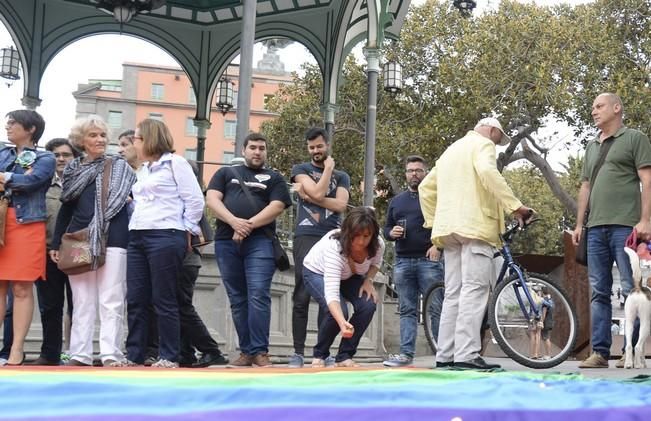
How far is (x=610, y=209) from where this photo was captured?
6871 millimetres

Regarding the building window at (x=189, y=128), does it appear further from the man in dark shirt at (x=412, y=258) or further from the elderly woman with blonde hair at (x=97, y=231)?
the elderly woman with blonde hair at (x=97, y=231)

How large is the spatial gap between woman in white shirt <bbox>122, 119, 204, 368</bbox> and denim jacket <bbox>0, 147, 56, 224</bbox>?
0.59 m

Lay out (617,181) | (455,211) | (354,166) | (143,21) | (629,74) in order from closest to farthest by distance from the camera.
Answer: (455,211), (617,181), (143,21), (629,74), (354,166)

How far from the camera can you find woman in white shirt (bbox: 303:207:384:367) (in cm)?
614

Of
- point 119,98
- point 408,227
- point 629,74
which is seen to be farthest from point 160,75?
point 408,227

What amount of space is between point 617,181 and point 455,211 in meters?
Answer: 1.46

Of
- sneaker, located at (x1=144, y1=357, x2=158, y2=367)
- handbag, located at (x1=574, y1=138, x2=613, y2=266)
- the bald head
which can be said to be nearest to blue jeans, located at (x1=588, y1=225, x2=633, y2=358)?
handbag, located at (x1=574, y1=138, x2=613, y2=266)

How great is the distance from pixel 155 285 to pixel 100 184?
84 cm

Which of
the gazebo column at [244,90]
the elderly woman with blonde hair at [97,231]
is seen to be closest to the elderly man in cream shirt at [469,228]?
the elderly woman with blonde hair at [97,231]

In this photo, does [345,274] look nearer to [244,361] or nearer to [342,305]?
[342,305]

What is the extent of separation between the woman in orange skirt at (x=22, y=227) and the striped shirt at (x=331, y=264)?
1822mm

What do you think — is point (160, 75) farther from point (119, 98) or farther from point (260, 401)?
point (260, 401)

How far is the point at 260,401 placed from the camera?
315 cm

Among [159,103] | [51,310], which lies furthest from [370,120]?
[159,103]
